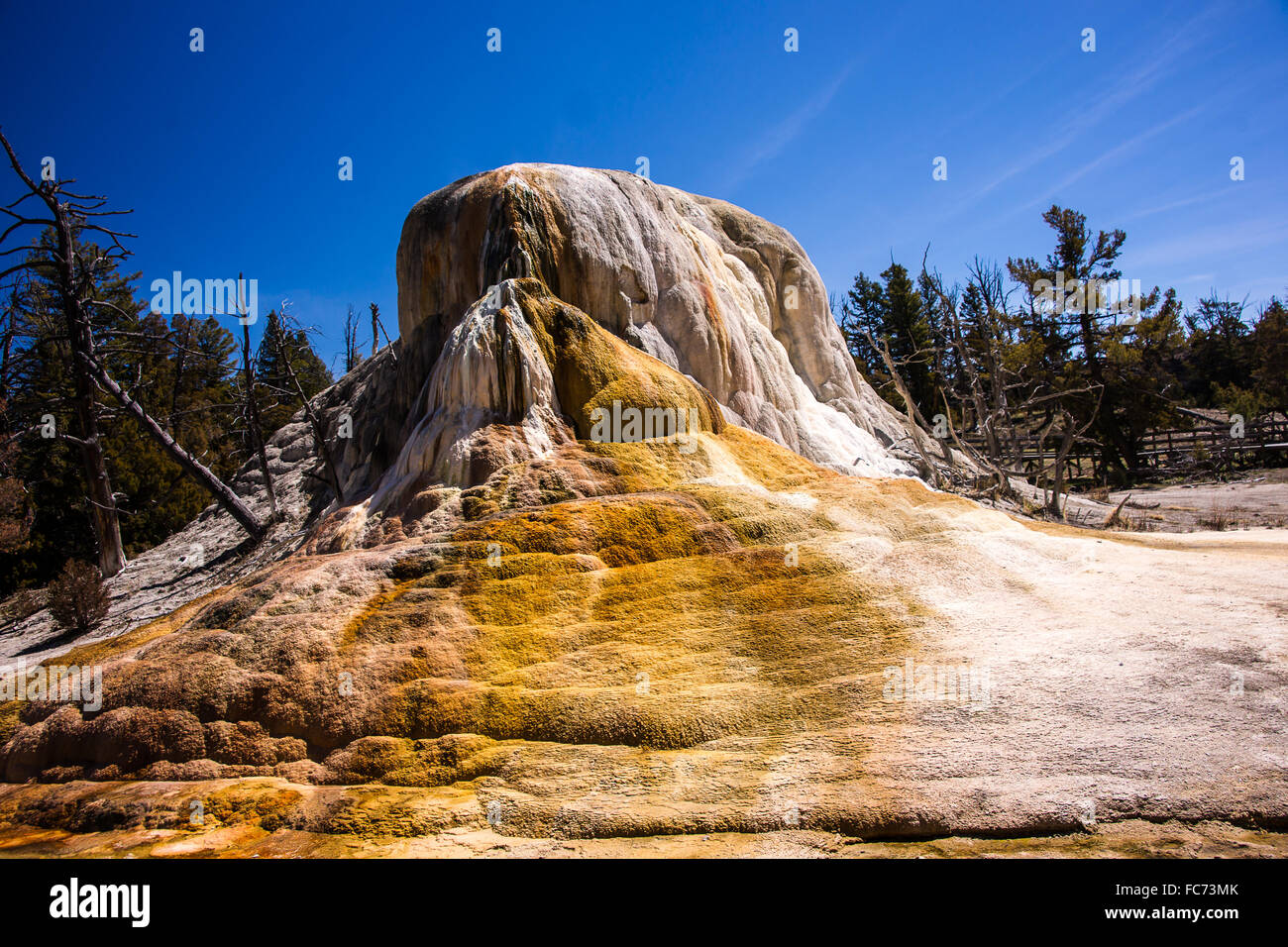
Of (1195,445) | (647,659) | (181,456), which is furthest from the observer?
(1195,445)

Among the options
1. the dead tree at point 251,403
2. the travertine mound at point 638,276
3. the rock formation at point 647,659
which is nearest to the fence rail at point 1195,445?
the travertine mound at point 638,276

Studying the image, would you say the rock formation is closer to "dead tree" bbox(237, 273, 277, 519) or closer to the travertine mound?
the travertine mound

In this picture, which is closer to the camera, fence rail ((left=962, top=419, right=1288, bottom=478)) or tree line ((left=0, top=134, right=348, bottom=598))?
tree line ((left=0, top=134, right=348, bottom=598))

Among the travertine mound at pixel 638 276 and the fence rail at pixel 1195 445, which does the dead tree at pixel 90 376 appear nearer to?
the travertine mound at pixel 638 276

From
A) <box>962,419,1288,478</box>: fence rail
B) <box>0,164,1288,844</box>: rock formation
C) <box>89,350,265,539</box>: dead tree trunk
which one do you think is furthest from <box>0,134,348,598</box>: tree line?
<box>962,419,1288,478</box>: fence rail

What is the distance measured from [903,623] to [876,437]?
1322 centimetres

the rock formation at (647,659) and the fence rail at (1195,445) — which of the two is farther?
the fence rail at (1195,445)

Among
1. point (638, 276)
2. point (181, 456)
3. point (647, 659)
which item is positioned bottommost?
point (647, 659)

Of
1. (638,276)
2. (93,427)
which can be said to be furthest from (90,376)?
(638,276)

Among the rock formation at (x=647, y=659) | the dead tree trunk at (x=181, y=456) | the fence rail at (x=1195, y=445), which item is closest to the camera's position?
the rock formation at (x=647, y=659)

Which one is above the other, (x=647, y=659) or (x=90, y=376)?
(x=90, y=376)

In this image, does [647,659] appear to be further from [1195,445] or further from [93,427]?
[1195,445]
